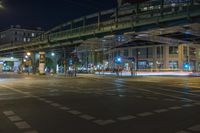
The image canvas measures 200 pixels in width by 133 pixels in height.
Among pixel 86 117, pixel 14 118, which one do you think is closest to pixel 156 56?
pixel 86 117

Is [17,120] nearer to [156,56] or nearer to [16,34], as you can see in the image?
[156,56]

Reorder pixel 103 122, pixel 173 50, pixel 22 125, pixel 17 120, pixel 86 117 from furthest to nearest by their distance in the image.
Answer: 1. pixel 173 50
2. pixel 86 117
3. pixel 17 120
4. pixel 103 122
5. pixel 22 125

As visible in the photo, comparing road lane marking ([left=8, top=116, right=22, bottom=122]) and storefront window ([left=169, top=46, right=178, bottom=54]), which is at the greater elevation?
storefront window ([left=169, top=46, right=178, bottom=54])

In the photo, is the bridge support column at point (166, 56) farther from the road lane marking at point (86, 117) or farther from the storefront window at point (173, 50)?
the road lane marking at point (86, 117)

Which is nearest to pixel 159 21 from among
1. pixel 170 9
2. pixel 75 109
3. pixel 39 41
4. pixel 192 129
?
pixel 170 9

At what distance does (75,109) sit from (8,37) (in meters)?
156

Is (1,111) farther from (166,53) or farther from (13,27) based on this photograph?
(13,27)

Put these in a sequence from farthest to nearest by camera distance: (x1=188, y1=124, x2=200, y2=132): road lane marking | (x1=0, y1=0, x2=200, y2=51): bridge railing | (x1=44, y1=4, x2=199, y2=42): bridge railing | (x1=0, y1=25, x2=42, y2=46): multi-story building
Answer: (x1=0, y1=25, x2=42, y2=46): multi-story building < (x1=44, y1=4, x2=199, y2=42): bridge railing < (x1=0, y1=0, x2=200, y2=51): bridge railing < (x1=188, y1=124, x2=200, y2=132): road lane marking

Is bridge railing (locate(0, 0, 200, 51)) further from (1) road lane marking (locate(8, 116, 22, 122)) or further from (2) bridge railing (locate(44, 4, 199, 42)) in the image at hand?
(1) road lane marking (locate(8, 116, 22, 122))

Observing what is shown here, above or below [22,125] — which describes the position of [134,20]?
above

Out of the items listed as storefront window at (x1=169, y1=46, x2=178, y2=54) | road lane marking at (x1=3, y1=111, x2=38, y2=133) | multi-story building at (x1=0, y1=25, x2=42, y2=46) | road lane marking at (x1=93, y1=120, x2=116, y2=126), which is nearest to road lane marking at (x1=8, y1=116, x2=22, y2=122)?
road lane marking at (x1=3, y1=111, x2=38, y2=133)

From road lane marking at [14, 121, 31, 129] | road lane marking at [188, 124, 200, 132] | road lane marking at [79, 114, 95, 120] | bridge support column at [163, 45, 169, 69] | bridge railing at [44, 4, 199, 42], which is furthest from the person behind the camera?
bridge support column at [163, 45, 169, 69]

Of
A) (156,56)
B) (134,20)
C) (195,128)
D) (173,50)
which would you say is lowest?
(195,128)

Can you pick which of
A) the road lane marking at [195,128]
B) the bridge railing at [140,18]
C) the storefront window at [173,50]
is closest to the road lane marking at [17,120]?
the road lane marking at [195,128]
